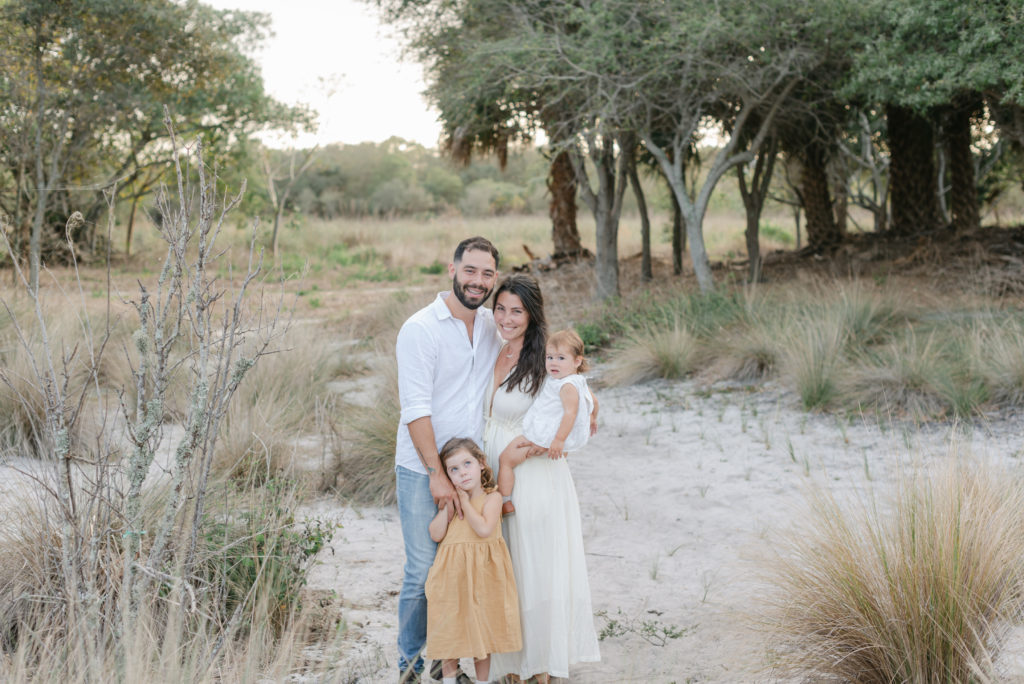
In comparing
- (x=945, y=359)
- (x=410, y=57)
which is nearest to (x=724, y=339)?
(x=945, y=359)

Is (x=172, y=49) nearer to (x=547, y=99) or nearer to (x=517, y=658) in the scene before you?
(x=547, y=99)

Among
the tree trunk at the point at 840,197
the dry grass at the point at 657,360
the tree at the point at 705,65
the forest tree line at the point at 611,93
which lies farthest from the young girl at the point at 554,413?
the tree trunk at the point at 840,197

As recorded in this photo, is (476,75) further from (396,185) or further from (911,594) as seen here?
(396,185)

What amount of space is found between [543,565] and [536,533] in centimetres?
13

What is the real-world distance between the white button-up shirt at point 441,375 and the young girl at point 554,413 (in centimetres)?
21

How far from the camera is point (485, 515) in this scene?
3.13m

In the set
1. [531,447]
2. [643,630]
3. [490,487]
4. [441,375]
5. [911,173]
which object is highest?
[911,173]

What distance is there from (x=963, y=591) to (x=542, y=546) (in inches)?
57.4

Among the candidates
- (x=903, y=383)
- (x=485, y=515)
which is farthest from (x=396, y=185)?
(x=485, y=515)

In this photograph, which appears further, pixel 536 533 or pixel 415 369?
pixel 536 533

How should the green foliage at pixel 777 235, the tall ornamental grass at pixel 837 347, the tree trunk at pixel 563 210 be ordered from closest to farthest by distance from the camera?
the tall ornamental grass at pixel 837 347
the tree trunk at pixel 563 210
the green foliage at pixel 777 235

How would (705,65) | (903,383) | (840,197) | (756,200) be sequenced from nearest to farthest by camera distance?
(903,383) → (705,65) → (756,200) → (840,197)

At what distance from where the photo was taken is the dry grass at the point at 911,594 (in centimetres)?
279

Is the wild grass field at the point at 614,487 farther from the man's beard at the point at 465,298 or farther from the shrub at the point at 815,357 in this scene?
the man's beard at the point at 465,298
